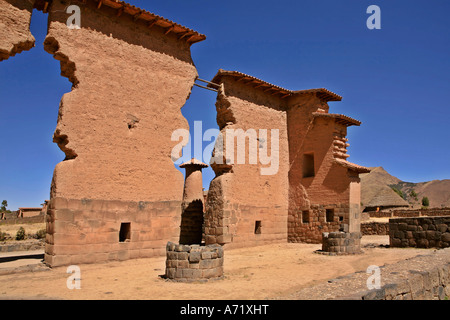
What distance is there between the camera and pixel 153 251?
1210 cm

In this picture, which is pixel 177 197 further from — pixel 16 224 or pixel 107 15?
pixel 16 224

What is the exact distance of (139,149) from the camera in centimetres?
1219

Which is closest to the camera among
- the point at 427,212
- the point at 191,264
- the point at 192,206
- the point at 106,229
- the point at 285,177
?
the point at 191,264

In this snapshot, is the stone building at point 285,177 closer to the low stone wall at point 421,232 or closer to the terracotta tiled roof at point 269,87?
the terracotta tiled roof at point 269,87

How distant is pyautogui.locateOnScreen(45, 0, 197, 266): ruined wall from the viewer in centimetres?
1055

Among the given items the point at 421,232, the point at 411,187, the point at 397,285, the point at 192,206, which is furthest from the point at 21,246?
the point at 411,187

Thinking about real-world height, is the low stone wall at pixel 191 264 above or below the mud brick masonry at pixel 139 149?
below

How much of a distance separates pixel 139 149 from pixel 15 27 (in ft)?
17.0

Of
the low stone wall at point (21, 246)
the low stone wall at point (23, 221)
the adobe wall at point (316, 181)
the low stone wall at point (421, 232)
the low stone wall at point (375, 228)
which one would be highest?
the adobe wall at point (316, 181)

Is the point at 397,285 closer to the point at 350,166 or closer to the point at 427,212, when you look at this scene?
the point at 350,166

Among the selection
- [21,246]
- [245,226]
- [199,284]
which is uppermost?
[245,226]

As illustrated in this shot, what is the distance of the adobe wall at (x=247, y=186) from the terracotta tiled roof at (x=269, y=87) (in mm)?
299

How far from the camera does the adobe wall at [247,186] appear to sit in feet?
48.7

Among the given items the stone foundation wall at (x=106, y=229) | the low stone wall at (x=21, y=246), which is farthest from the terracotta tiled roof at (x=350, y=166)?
the low stone wall at (x=21, y=246)
